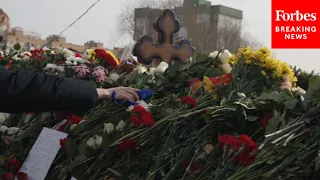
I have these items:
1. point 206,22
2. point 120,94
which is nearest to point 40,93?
point 120,94

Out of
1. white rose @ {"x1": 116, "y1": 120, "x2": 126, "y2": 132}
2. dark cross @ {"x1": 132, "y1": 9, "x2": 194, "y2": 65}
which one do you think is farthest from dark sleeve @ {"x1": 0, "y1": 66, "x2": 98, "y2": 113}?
dark cross @ {"x1": 132, "y1": 9, "x2": 194, "y2": 65}

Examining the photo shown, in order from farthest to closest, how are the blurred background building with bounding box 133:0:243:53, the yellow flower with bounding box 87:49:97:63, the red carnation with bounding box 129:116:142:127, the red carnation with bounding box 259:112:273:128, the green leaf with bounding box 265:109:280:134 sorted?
the blurred background building with bounding box 133:0:243:53, the yellow flower with bounding box 87:49:97:63, the red carnation with bounding box 129:116:142:127, the red carnation with bounding box 259:112:273:128, the green leaf with bounding box 265:109:280:134

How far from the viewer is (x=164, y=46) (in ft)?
15.8

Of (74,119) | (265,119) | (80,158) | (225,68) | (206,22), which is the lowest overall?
(80,158)

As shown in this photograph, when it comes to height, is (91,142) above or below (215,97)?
below

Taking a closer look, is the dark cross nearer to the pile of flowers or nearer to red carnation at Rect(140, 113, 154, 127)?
the pile of flowers

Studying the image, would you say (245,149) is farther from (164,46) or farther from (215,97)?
(164,46)

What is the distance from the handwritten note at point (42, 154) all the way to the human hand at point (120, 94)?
438 mm

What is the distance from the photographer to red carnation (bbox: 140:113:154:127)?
6.63 feet

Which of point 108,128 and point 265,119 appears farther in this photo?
point 108,128

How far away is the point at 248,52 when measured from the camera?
2297mm

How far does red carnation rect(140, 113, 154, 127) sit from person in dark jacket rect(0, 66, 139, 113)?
1.11 ft

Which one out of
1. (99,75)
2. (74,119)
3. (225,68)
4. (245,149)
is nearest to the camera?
(245,149)

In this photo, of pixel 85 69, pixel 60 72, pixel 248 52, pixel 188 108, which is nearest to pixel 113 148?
pixel 188 108
